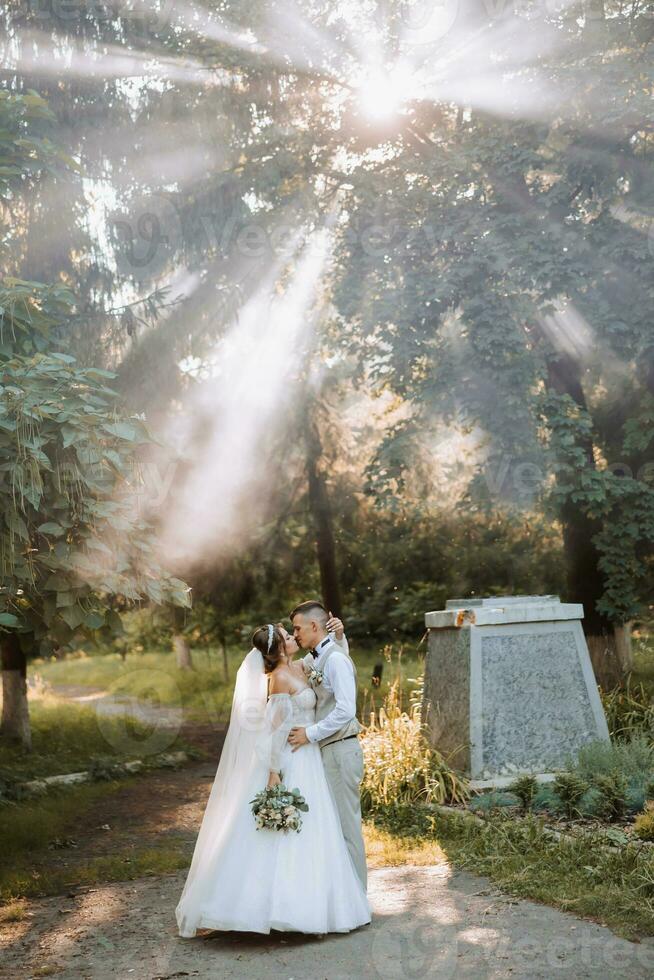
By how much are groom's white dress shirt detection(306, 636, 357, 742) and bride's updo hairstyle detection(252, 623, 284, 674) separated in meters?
0.30

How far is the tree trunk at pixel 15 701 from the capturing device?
1413cm

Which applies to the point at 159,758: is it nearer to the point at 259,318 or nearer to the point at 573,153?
the point at 259,318

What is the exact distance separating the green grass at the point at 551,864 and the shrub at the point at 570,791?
0.35 meters

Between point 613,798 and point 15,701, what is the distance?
975 centimetres

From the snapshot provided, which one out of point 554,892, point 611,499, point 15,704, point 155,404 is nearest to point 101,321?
point 155,404

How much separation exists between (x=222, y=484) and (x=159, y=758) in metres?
4.97

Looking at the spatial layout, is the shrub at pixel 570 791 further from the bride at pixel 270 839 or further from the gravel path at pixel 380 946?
the bride at pixel 270 839

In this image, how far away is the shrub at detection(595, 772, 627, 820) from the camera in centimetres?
739

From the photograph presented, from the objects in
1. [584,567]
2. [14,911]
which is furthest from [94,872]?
[584,567]

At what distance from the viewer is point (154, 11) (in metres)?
13.2

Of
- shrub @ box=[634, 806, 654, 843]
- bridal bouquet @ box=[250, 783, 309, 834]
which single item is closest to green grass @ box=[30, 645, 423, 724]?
shrub @ box=[634, 806, 654, 843]

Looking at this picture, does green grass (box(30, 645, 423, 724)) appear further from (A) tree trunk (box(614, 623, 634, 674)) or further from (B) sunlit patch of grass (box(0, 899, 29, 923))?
(B) sunlit patch of grass (box(0, 899, 29, 923))

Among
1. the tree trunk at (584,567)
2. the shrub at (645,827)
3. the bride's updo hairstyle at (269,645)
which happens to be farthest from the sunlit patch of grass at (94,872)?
the tree trunk at (584,567)

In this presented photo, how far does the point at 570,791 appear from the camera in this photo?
7672mm
